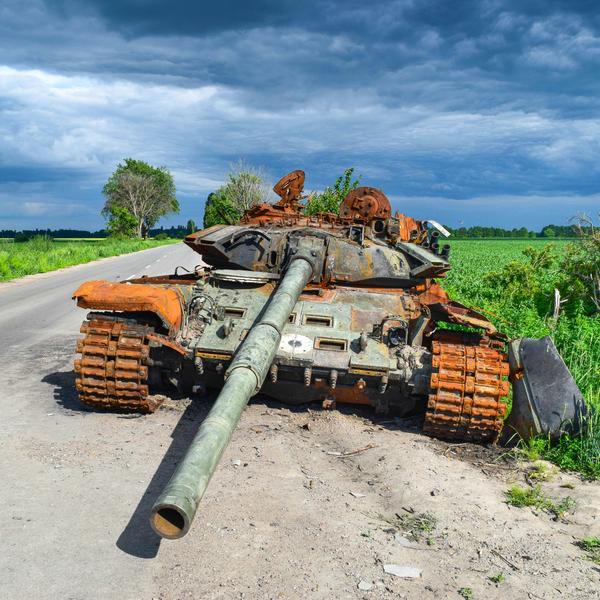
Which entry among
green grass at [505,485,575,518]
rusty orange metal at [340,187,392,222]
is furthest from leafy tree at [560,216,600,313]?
green grass at [505,485,575,518]

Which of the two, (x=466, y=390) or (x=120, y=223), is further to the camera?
(x=120, y=223)

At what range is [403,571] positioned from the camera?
397cm

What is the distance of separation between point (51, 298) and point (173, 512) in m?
15.4

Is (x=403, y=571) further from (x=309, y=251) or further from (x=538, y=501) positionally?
(x=309, y=251)

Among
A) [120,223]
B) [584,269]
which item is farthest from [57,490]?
[120,223]

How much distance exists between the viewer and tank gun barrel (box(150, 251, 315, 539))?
341cm

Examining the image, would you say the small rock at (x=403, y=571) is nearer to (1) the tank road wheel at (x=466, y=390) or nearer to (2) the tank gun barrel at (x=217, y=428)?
(2) the tank gun barrel at (x=217, y=428)

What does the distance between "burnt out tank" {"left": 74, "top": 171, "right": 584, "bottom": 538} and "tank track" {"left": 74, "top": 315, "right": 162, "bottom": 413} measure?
0.04 feet

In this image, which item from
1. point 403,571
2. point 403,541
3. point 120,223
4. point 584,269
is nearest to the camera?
A: point 403,571

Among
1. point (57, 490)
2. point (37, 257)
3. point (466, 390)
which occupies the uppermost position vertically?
point (466, 390)

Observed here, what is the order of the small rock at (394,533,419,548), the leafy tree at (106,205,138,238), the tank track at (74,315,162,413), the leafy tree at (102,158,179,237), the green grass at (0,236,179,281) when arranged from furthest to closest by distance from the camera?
the leafy tree at (102,158,179,237) → the leafy tree at (106,205,138,238) → the green grass at (0,236,179,281) → the tank track at (74,315,162,413) → the small rock at (394,533,419,548)

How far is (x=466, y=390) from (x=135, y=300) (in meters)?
3.56

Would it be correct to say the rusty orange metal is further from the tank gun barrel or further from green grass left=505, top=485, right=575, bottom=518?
green grass left=505, top=485, right=575, bottom=518

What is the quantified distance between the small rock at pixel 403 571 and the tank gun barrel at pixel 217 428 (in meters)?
1.33
